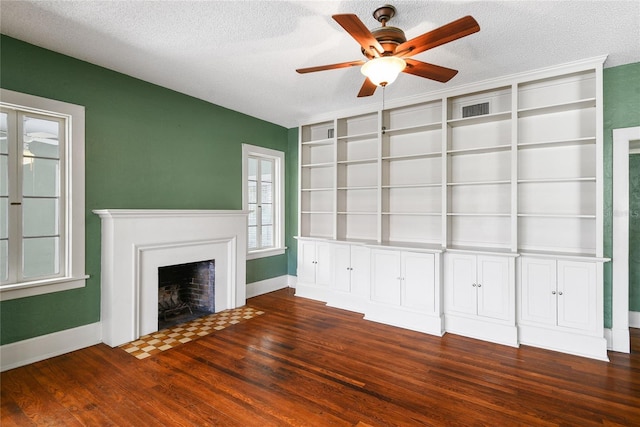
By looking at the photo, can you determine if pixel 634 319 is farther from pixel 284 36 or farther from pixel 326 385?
pixel 284 36

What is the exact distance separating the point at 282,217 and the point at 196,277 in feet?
5.92

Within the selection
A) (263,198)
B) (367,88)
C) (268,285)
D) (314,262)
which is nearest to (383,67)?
(367,88)

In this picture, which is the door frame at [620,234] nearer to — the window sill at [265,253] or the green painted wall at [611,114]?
the green painted wall at [611,114]

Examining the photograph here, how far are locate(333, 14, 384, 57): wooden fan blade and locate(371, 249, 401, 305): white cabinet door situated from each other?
8.05 feet

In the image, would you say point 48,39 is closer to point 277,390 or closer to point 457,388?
point 277,390

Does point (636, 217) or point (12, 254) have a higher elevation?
point (636, 217)

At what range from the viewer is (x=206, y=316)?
4.14 m

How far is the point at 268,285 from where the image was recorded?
5379 mm

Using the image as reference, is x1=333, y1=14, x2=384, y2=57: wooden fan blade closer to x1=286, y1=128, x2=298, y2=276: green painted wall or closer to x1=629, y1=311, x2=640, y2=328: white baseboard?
x1=286, y1=128, x2=298, y2=276: green painted wall

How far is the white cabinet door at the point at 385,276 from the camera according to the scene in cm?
399

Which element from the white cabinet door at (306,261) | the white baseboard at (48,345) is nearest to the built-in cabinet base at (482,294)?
the white cabinet door at (306,261)

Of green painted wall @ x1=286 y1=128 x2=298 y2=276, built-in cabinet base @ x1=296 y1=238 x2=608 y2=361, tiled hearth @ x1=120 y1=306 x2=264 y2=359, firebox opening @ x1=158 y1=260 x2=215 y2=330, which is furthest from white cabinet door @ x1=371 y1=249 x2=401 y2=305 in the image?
firebox opening @ x1=158 y1=260 x2=215 y2=330

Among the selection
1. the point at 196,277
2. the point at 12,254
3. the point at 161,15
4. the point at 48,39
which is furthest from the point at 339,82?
the point at 12,254

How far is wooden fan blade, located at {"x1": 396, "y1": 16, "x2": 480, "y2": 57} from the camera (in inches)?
73.1
